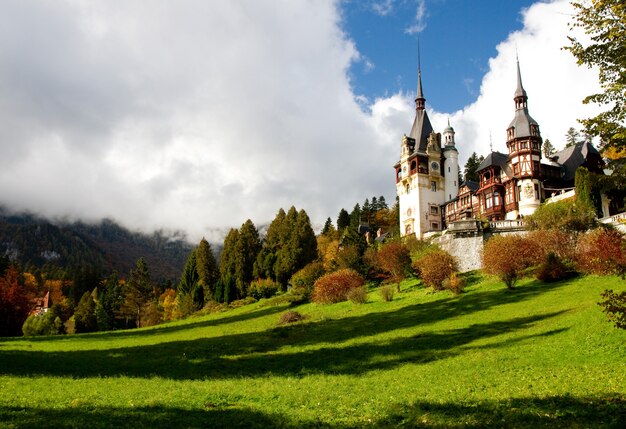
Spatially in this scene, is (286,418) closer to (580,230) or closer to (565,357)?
(565,357)

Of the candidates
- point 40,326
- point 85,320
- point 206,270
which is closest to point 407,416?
point 40,326

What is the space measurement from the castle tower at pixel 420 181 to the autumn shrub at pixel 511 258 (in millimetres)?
31976

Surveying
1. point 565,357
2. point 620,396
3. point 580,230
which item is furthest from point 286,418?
point 580,230

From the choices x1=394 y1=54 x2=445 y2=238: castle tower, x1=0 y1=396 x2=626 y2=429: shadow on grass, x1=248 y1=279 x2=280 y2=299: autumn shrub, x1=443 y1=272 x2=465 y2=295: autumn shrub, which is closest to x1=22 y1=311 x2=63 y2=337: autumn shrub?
x1=248 y1=279 x2=280 y2=299: autumn shrub

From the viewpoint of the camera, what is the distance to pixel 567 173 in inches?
2539

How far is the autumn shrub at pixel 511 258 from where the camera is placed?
36625mm

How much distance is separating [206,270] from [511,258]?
176 ft

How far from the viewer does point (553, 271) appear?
36281 mm

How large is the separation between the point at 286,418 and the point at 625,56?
13.5 meters

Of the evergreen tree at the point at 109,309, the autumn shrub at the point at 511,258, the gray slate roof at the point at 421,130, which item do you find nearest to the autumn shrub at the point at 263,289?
the evergreen tree at the point at 109,309

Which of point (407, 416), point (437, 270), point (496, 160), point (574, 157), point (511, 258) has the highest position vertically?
point (496, 160)

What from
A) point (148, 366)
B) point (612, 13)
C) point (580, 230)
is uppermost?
point (612, 13)

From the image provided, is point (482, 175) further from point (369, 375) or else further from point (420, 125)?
point (369, 375)

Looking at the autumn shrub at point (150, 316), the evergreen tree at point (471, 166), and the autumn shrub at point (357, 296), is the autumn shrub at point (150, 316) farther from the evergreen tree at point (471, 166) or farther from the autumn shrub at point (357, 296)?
the evergreen tree at point (471, 166)
